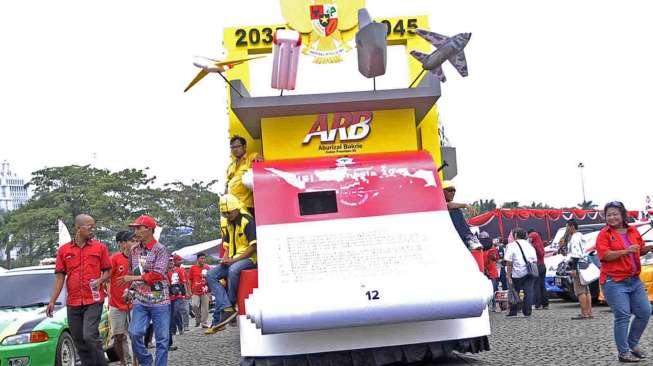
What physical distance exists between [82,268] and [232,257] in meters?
1.76

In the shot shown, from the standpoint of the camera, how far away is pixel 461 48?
822 cm

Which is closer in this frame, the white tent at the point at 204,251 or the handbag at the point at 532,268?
the handbag at the point at 532,268

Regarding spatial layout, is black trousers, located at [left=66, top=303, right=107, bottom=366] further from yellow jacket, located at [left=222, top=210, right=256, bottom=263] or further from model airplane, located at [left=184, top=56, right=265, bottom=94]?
model airplane, located at [left=184, top=56, right=265, bottom=94]

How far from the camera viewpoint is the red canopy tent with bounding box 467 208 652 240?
36844 millimetres

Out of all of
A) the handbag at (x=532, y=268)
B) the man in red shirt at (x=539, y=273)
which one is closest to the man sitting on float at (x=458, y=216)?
the handbag at (x=532, y=268)

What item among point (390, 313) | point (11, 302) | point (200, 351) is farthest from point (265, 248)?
point (200, 351)

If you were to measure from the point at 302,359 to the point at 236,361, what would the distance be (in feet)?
11.0

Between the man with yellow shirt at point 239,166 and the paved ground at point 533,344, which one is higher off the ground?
Answer: the man with yellow shirt at point 239,166

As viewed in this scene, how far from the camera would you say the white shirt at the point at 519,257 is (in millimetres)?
15617

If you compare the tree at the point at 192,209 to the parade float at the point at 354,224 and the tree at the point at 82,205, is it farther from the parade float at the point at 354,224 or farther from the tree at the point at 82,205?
the parade float at the point at 354,224

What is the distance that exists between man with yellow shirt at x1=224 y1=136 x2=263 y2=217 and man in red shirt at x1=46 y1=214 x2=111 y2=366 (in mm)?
1458

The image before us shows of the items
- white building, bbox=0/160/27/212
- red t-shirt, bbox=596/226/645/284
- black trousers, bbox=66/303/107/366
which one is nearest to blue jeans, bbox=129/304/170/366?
black trousers, bbox=66/303/107/366

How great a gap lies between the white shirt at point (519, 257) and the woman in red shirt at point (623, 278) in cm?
745

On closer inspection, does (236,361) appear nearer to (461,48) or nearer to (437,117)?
(437,117)
